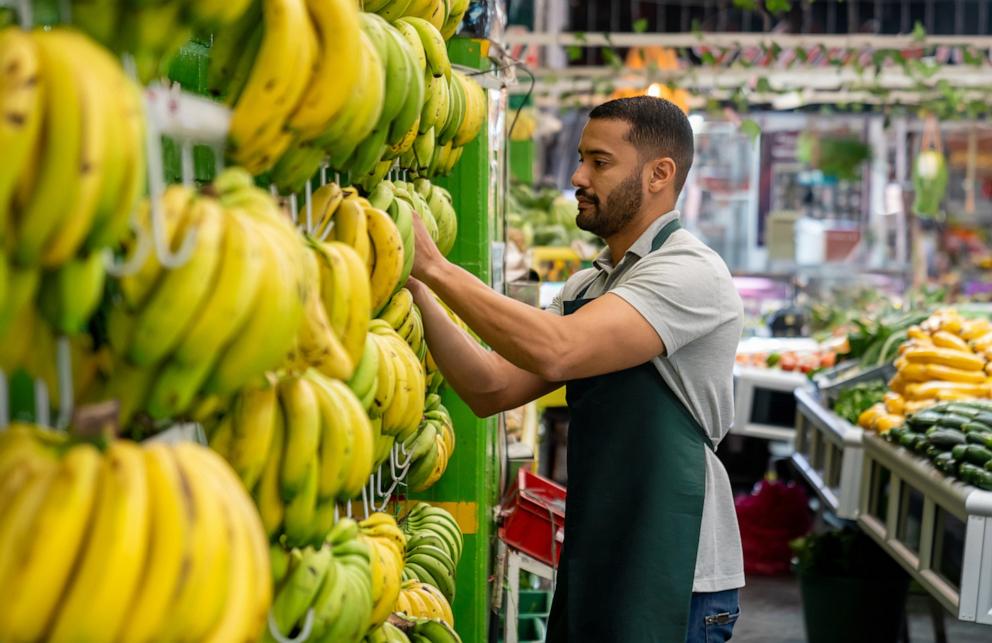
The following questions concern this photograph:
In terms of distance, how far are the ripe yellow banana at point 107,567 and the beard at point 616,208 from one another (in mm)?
1962

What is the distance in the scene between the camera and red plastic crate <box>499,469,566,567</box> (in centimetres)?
357

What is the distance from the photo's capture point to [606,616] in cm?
273

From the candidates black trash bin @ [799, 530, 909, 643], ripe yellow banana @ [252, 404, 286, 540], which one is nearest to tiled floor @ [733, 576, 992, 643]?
black trash bin @ [799, 530, 909, 643]

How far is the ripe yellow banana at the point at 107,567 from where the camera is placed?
98cm

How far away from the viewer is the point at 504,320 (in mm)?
2541

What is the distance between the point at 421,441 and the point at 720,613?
0.82 m

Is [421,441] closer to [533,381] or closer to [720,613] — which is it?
[533,381]

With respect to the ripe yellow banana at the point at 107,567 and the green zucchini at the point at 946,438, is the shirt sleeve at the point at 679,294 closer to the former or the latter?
the ripe yellow banana at the point at 107,567

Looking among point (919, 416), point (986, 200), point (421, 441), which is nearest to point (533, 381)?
point (421, 441)

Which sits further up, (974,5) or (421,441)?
(974,5)

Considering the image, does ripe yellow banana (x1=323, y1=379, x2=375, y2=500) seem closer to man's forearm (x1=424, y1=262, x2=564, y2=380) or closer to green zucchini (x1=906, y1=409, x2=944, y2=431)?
man's forearm (x1=424, y1=262, x2=564, y2=380)

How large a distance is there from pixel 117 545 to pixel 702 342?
1.94m

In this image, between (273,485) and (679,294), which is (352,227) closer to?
(273,485)

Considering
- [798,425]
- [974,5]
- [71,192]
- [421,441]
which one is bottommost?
[798,425]
